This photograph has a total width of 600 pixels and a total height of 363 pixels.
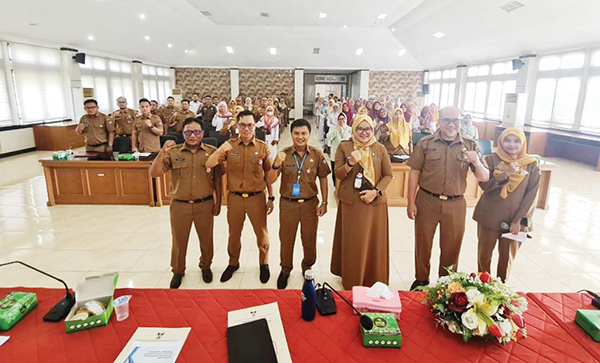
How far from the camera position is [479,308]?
169cm

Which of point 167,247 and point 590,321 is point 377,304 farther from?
point 167,247

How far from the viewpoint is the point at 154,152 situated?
692 centimetres

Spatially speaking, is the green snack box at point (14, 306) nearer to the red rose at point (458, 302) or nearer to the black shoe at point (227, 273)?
the black shoe at point (227, 273)

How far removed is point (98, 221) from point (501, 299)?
5618 mm

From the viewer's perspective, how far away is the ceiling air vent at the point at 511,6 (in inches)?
370

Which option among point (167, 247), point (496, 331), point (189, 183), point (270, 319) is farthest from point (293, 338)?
point (167, 247)

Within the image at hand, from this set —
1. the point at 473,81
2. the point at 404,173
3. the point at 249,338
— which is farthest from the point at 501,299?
the point at 473,81

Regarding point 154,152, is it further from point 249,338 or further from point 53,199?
point 249,338

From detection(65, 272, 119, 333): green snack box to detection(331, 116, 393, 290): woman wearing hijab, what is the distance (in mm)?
1887

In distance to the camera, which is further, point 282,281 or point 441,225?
point 282,281

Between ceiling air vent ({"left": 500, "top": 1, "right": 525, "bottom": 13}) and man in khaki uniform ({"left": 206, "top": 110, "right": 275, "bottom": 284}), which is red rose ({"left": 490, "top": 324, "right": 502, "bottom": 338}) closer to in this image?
man in khaki uniform ({"left": 206, "top": 110, "right": 275, "bottom": 284})

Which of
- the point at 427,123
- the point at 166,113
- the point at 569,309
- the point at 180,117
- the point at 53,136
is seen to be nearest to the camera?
the point at 569,309

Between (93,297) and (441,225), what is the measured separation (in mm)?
2751

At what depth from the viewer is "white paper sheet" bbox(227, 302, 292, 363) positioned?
1664mm
